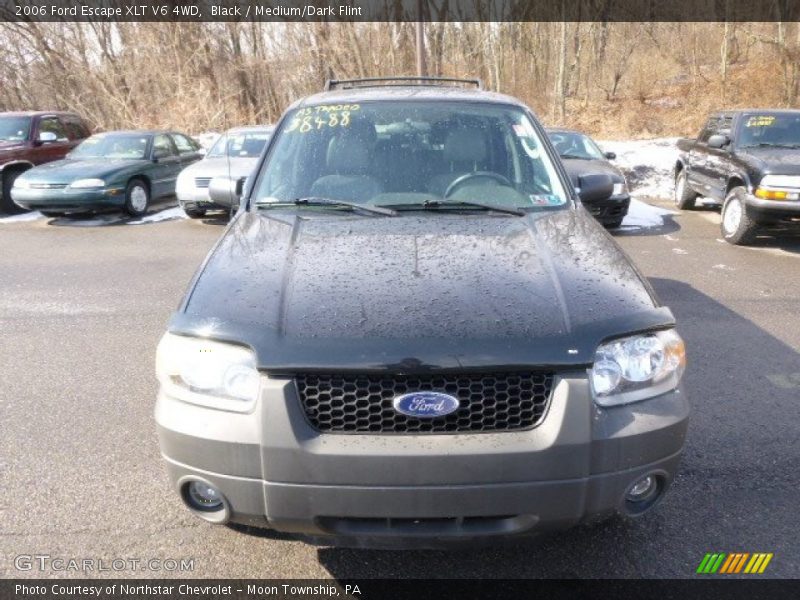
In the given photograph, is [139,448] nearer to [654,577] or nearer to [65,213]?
[654,577]

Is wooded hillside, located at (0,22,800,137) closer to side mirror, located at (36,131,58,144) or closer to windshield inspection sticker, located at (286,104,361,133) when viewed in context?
side mirror, located at (36,131,58,144)

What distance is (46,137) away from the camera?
12398 mm

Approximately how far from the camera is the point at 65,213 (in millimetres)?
10633

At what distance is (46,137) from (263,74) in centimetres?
1439

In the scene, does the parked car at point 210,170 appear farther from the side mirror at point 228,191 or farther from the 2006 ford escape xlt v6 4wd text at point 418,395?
the 2006 ford escape xlt v6 4wd text at point 418,395

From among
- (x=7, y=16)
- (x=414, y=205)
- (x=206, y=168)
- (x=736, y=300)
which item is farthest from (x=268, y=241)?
(x=7, y=16)

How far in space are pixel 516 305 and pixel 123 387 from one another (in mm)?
3095

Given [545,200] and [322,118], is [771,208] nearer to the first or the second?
[545,200]

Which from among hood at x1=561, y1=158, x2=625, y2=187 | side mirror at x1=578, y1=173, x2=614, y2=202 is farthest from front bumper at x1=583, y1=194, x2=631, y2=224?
side mirror at x1=578, y1=173, x2=614, y2=202

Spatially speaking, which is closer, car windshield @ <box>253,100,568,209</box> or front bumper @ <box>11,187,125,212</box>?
car windshield @ <box>253,100,568,209</box>

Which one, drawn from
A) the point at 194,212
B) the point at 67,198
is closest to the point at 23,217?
the point at 67,198

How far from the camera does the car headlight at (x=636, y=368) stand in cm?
215

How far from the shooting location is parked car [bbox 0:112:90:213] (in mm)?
11531

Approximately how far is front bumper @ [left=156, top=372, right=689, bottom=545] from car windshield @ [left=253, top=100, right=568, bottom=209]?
1.49m
